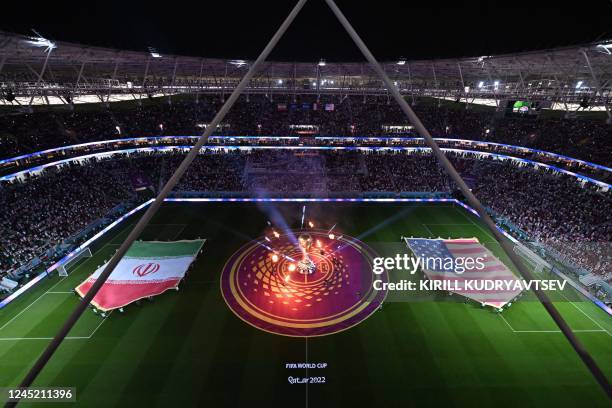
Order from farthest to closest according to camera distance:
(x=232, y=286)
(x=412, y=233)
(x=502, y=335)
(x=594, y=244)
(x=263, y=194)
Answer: (x=263, y=194)
(x=412, y=233)
(x=594, y=244)
(x=232, y=286)
(x=502, y=335)

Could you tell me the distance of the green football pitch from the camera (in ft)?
60.3

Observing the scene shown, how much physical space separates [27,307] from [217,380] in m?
18.8

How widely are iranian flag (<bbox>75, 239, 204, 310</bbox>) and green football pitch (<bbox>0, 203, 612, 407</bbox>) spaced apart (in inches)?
37.5

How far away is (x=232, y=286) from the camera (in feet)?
91.4

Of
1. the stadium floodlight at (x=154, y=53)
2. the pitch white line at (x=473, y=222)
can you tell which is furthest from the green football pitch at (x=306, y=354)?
the stadium floodlight at (x=154, y=53)

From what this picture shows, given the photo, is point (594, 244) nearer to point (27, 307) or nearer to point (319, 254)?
point (319, 254)

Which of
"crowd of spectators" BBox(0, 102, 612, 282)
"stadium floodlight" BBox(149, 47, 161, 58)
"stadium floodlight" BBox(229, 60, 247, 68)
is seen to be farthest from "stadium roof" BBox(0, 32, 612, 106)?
"crowd of spectators" BBox(0, 102, 612, 282)

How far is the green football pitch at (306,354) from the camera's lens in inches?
724

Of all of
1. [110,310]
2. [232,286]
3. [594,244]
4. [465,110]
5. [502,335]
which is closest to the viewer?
[502,335]

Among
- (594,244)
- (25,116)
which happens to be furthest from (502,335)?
(25,116)

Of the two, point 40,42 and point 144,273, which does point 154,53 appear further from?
point 144,273

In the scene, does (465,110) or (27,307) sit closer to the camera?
(27,307)

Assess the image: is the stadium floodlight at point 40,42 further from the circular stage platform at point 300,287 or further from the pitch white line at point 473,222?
the pitch white line at point 473,222

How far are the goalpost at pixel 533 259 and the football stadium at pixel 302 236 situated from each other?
0.27 m
